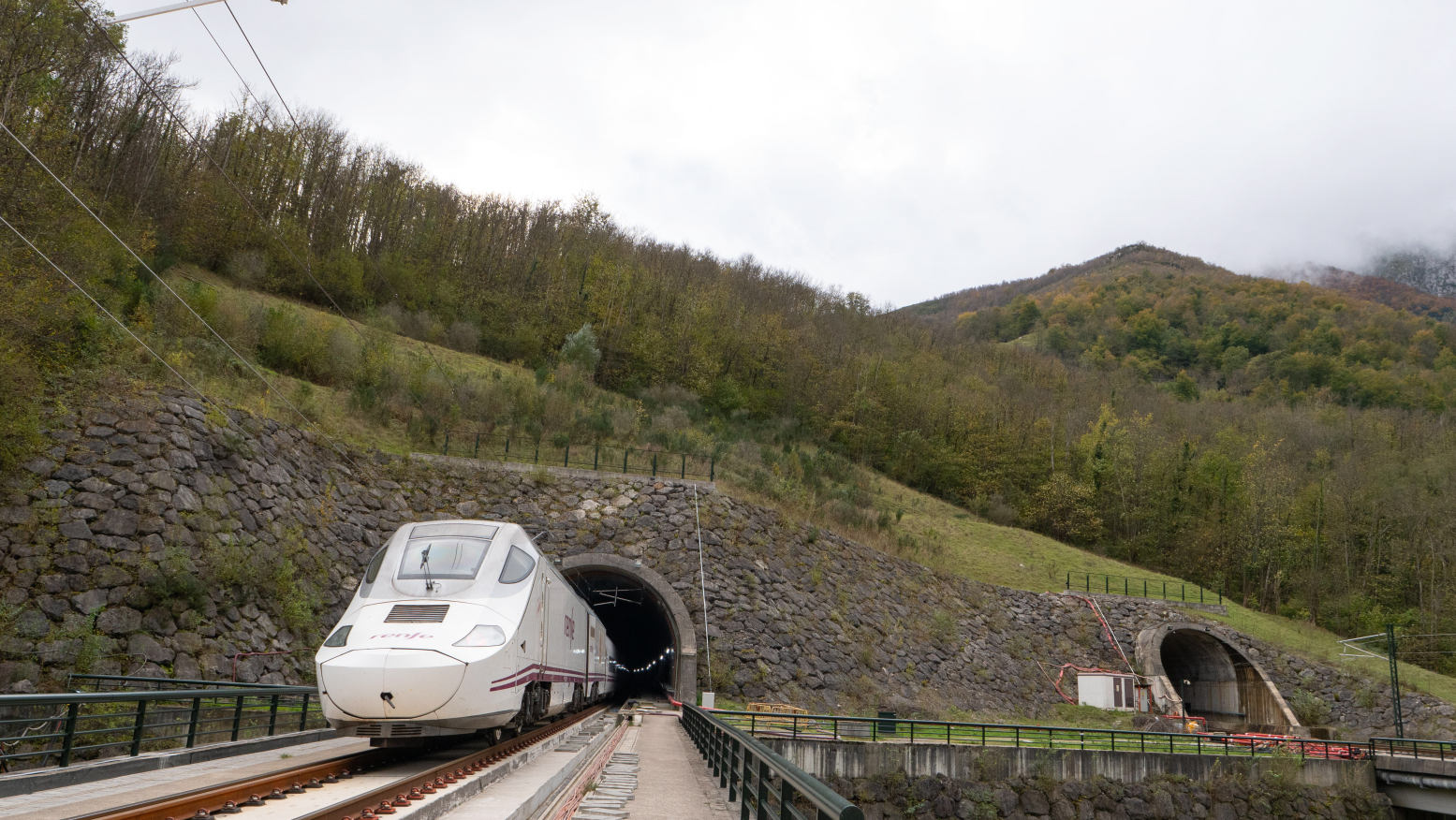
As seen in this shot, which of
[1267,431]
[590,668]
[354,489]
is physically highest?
[1267,431]

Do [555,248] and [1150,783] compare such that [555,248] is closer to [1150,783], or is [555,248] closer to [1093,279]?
[1150,783]

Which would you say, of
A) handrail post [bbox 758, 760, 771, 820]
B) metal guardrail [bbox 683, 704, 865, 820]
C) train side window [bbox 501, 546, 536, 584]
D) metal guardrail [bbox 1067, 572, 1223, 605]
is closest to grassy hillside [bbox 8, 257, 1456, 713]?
metal guardrail [bbox 1067, 572, 1223, 605]

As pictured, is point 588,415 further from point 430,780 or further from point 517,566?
point 430,780

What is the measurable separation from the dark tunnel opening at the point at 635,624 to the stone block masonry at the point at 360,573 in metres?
1.66

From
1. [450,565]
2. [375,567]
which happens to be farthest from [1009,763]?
[375,567]

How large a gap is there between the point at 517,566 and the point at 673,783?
12.3ft

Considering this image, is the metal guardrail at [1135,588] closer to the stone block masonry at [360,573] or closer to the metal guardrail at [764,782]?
the stone block masonry at [360,573]

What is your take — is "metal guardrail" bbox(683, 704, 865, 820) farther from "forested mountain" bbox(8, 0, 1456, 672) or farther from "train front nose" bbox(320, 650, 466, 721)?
"forested mountain" bbox(8, 0, 1456, 672)

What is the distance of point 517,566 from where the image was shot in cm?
1148

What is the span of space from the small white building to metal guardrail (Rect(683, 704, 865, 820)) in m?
22.8

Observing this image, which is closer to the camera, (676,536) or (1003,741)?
(1003,741)

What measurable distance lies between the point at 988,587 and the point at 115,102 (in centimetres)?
4079

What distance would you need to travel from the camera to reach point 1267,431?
61406mm

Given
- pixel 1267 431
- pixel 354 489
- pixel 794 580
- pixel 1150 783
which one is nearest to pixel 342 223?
pixel 354 489
